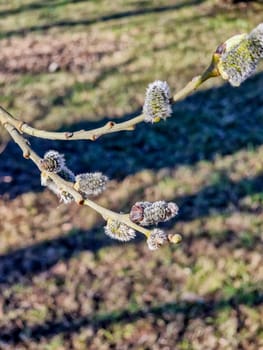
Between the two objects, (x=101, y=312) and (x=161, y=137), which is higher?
(x=161, y=137)

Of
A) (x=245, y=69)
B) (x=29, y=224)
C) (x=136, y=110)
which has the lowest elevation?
(x=245, y=69)

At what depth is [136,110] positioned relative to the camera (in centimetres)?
632

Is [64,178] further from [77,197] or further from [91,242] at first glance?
[91,242]

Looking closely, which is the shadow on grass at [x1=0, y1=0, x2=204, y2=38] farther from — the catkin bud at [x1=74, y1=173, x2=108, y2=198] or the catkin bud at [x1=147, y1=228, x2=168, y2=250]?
the catkin bud at [x1=147, y1=228, x2=168, y2=250]

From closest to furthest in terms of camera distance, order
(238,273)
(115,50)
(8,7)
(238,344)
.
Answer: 1. (238,344)
2. (238,273)
3. (115,50)
4. (8,7)

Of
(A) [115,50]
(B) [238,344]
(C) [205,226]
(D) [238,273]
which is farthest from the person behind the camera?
(A) [115,50]

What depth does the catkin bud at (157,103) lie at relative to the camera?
46.0 inches

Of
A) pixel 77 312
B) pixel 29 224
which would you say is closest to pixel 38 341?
pixel 77 312

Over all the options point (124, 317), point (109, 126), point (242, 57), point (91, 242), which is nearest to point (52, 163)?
point (109, 126)

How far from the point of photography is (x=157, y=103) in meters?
1.17

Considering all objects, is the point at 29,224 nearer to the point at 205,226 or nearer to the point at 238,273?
the point at 205,226

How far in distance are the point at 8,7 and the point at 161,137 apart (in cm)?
421

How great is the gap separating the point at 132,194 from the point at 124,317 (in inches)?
53.2

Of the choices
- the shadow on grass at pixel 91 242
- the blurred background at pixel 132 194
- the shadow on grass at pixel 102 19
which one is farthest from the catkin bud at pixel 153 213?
the shadow on grass at pixel 102 19
